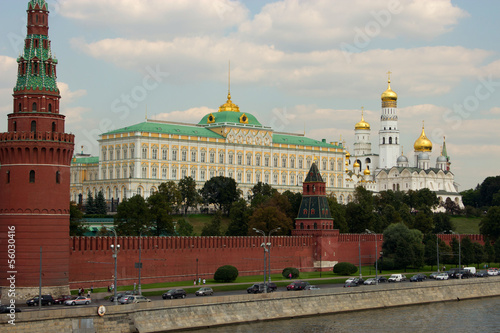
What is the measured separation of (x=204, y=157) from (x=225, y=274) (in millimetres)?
67270

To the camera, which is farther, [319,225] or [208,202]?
[208,202]

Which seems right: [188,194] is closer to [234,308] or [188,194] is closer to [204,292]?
[204,292]

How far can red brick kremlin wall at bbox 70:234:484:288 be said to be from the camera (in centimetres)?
6881

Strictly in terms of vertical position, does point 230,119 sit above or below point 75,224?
above

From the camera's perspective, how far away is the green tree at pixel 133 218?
91.4 m

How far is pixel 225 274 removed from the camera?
248 ft

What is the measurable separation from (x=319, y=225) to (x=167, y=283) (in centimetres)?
2415

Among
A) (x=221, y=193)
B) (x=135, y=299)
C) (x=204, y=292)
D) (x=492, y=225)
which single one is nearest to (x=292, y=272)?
(x=204, y=292)

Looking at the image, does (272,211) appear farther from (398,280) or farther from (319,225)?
(398,280)

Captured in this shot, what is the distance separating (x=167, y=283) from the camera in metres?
73.5

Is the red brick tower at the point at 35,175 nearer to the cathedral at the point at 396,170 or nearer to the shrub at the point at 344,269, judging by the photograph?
the shrub at the point at 344,269

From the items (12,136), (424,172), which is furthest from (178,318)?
(424,172)

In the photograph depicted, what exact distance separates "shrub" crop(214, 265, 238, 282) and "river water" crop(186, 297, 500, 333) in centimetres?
1369

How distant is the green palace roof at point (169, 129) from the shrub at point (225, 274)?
6193 cm
